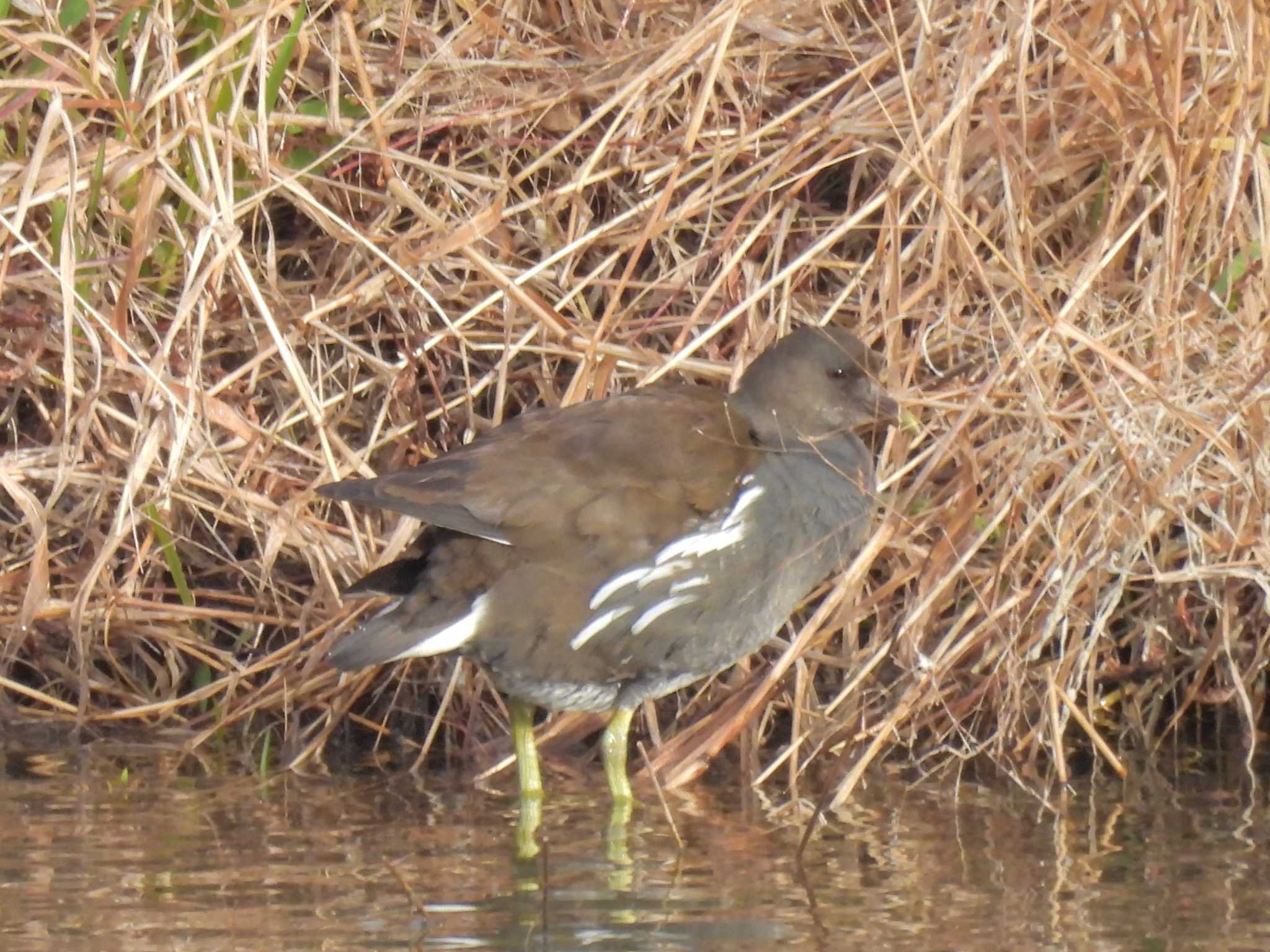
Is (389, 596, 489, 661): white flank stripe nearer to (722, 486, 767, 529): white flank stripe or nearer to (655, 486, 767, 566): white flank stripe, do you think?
(655, 486, 767, 566): white flank stripe

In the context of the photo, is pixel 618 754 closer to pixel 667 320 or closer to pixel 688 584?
pixel 688 584

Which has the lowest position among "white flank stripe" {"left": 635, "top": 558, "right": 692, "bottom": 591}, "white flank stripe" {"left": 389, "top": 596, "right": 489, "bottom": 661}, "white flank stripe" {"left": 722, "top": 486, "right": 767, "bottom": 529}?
"white flank stripe" {"left": 389, "top": 596, "right": 489, "bottom": 661}

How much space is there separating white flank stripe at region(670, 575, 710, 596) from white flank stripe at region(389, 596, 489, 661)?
31 cm

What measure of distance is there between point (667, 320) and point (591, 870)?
4.58 feet

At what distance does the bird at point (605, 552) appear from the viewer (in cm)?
342

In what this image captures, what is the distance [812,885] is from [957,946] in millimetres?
382

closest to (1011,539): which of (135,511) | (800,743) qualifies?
(800,743)

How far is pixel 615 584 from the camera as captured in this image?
3463 mm

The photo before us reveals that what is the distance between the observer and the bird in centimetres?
342

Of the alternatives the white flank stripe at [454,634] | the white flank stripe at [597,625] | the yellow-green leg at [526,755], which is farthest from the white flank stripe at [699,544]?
the yellow-green leg at [526,755]

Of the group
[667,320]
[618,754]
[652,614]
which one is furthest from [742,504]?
[667,320]

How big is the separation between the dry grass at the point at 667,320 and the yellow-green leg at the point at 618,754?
0.13 meters

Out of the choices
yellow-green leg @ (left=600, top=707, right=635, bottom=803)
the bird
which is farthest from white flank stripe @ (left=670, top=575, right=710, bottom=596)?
yellow-green leg @ (left=600, top=707, right=635, bottom=803)

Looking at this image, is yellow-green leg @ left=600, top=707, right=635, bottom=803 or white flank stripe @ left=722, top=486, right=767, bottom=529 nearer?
white flank stripe @ left=722, top=486, right=767, bottom=529
